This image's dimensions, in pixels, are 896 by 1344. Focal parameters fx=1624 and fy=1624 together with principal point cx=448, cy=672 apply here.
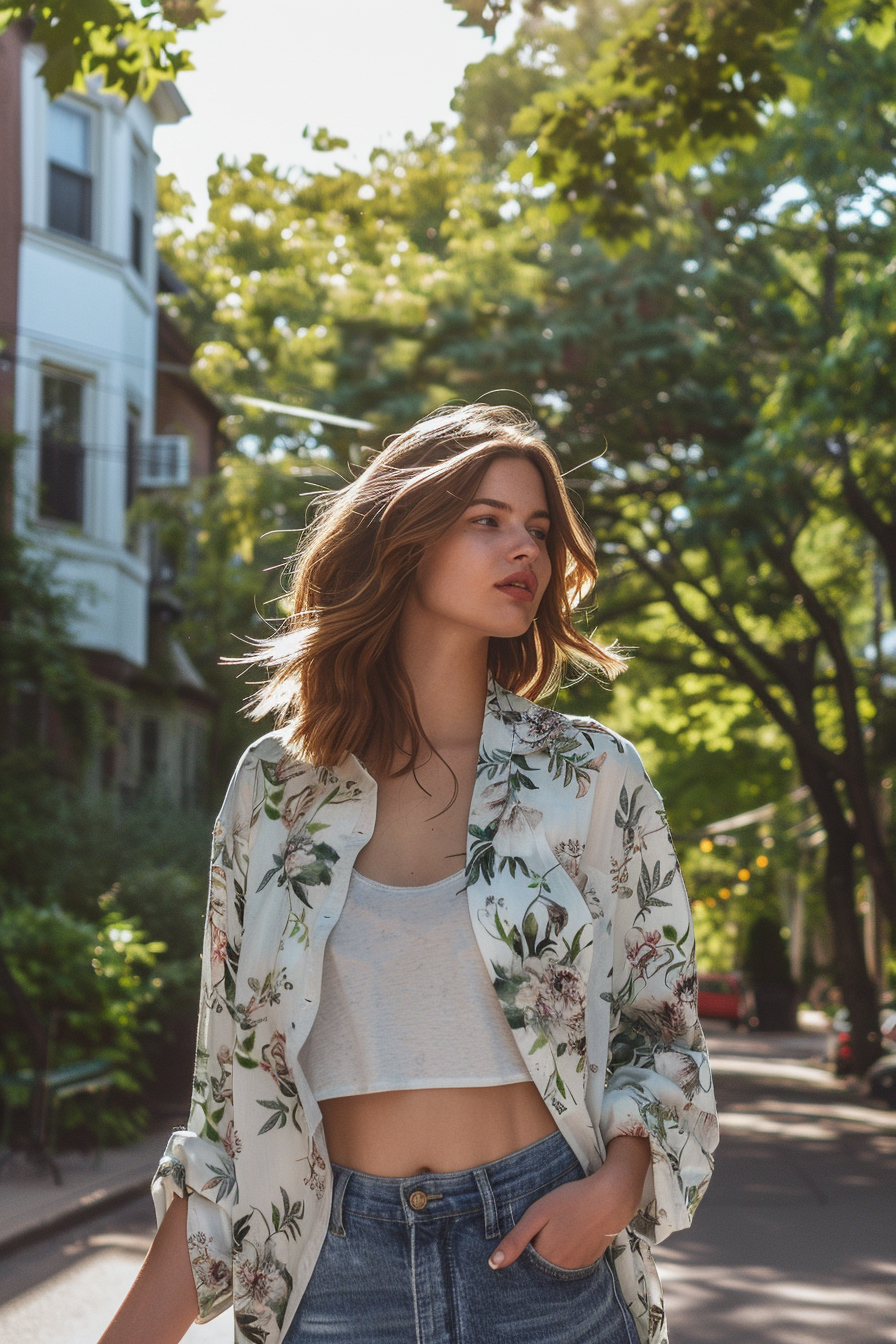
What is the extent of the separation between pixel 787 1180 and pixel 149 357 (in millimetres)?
15322

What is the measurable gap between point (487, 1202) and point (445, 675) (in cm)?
84

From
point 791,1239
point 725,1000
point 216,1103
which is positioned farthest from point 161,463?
point 725,1000

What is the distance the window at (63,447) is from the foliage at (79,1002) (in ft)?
29.2

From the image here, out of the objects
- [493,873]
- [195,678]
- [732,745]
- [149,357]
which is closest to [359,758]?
[493,873]

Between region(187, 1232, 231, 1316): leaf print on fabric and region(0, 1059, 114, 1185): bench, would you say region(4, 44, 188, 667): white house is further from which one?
region(187, 1232, 231, 1316): leaf print on fabric

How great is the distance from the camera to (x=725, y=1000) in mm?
45250

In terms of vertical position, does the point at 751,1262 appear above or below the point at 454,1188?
below

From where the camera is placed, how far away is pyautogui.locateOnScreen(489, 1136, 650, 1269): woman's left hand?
2.10 metres

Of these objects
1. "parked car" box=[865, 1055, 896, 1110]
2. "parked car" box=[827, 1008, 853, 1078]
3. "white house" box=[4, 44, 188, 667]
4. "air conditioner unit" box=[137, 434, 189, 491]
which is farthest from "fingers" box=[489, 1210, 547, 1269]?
"parked car" box=[827, 1008, 853, 1078]

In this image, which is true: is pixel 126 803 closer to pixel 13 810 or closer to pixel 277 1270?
pixel 13 810

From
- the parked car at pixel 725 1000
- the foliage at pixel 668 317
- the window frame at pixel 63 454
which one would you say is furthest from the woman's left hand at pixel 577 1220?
the parked car at pixel 725 1000

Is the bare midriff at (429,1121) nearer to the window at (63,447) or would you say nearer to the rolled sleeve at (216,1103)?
the rolled sleeve at (216,1103)

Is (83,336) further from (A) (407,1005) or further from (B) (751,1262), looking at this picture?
(A) (407,1005)

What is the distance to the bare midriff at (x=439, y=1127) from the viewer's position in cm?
216
